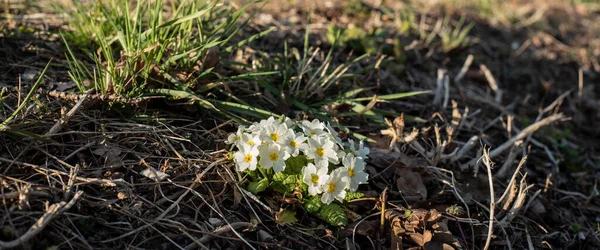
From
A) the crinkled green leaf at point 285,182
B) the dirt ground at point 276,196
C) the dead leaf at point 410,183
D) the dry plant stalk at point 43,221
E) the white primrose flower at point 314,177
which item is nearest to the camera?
the dry plant stalk at point 43,221

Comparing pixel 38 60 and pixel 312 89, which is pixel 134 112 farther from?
pixel 312 89

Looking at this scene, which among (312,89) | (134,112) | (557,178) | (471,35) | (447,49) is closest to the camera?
(134,112)

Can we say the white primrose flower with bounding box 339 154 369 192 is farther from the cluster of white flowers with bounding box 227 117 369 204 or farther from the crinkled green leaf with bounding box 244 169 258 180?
the crinkled green leaf with bounding box 244 169 258 180

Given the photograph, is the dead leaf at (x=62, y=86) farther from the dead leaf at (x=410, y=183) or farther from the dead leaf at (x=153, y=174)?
the dead leaf at (x=410, y=183)

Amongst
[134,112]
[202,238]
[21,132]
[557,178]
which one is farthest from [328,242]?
[557,178]

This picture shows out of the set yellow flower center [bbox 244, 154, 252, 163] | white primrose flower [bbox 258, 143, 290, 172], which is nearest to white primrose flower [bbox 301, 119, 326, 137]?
white primrose flower [bbox 258, 143, 290, 172]

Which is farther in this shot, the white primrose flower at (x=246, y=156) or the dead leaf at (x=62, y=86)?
the dead leaf at (x=62, y=86)

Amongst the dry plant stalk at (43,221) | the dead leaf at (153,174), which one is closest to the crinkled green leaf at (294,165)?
the dead leaf at (153,174)
